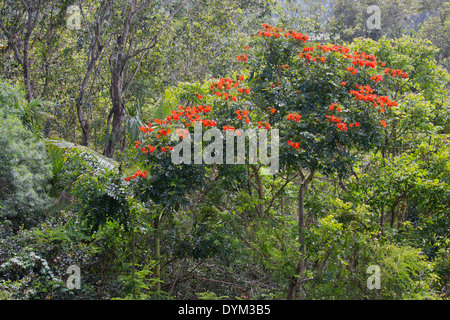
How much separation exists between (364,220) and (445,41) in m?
24.8

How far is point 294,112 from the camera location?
15.8ft

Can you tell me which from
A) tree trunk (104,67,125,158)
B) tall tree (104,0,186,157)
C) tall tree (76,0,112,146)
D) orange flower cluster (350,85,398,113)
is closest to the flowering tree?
orange flower cluster (350,85,398,113)

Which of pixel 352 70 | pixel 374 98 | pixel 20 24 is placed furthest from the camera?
pixel 20 24

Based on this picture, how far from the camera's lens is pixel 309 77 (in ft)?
16.8

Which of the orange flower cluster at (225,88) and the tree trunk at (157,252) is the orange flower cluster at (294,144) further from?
the tree trunk at (157,252)

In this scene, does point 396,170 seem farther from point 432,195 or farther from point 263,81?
point 263,81

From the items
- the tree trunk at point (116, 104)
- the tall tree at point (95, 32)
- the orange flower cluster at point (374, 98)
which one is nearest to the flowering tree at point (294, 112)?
the orange flower cluster at point (374, 98)

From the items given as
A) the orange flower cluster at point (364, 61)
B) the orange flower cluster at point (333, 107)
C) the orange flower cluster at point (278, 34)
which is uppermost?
the orange flower cluster at point (278, 34)

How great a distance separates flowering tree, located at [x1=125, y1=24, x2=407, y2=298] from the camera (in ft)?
14.9

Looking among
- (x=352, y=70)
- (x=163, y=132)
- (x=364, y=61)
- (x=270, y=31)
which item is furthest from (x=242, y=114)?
(x=364, y=61)

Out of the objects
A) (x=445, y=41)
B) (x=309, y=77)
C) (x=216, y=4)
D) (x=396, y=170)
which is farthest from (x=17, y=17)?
(x=445, y=41)

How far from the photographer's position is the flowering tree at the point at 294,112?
4555 millimetres

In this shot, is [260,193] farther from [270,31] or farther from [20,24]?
[20,24]

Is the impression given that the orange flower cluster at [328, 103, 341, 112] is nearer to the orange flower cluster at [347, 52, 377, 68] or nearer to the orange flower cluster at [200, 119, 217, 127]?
the orange flower cluster at [347, 52, 377, 68]
